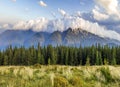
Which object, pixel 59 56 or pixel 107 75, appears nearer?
pixel 107 75

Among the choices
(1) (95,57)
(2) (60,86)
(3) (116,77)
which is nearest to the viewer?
(2) (60,86)

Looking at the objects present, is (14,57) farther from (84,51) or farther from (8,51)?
(84,51)

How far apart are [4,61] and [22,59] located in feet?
26.9

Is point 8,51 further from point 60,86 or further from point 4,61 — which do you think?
point 60,86

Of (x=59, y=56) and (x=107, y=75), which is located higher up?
(x=59, y=56)

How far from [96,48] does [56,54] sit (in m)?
19.7

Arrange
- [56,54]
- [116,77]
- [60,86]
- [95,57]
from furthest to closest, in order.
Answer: [56,54]
[95,57]
[116,77]
[60,86]

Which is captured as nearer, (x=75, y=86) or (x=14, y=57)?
(x=75, y=86)

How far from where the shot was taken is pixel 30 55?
114m

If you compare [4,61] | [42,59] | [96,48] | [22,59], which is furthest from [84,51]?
[4,61]

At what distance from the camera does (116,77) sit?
1238 centimetres

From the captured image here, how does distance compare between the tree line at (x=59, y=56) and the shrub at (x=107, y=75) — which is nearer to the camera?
the shrub at (x=107, y=75)

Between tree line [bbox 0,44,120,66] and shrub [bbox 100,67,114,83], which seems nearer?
shrub [bbox 100,67,114,83]

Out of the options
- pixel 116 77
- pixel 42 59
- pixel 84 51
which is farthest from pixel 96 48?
pixel 116 77
